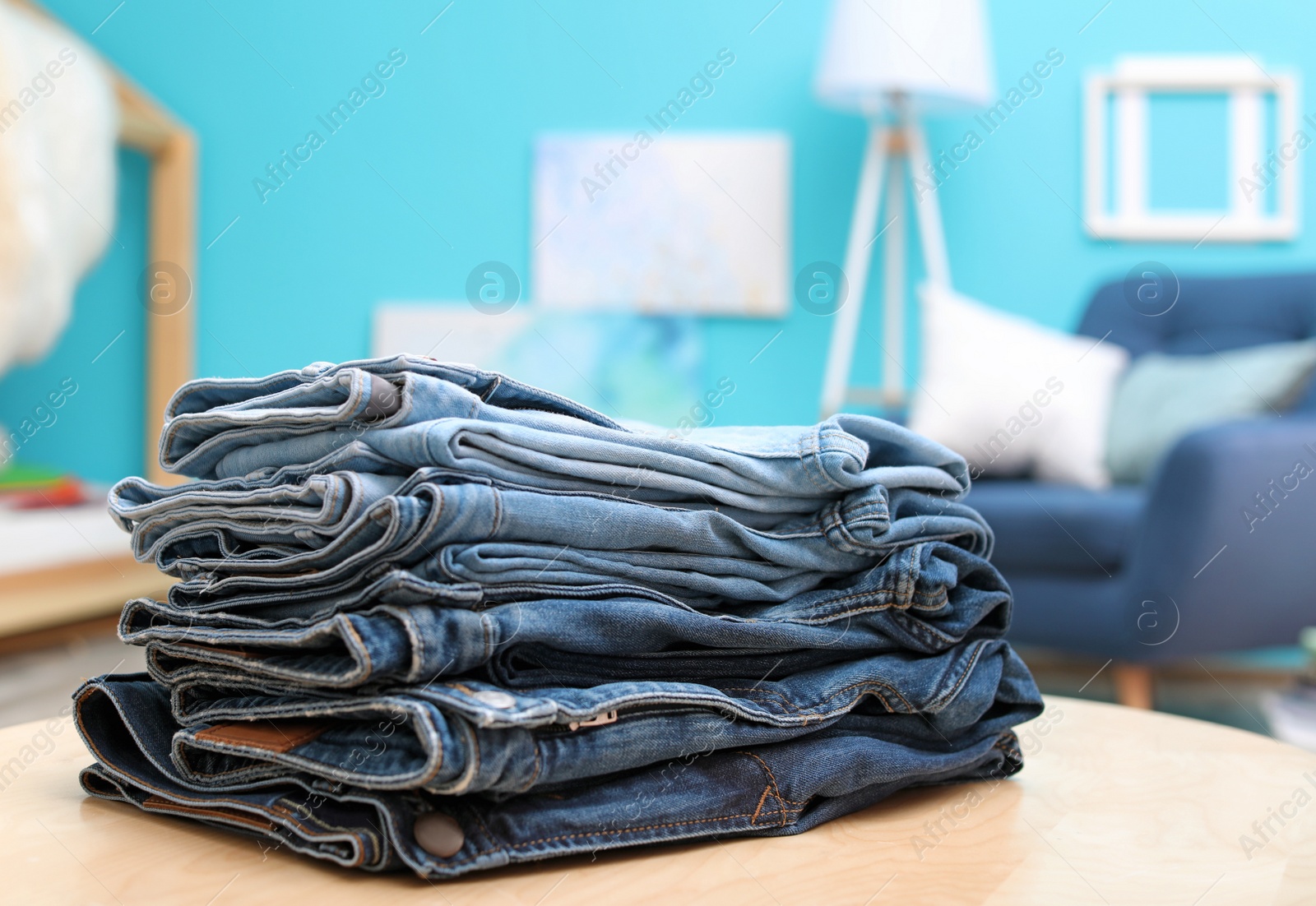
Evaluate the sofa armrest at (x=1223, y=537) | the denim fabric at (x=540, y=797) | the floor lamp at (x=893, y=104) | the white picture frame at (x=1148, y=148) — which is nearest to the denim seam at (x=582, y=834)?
the denim fabric at (x=540, y=797)

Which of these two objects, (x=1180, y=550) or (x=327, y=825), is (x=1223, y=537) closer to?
(x=1180, y=550)

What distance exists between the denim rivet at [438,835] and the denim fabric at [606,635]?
2.4 inches

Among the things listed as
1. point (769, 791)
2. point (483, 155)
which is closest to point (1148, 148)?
point (483, 155)

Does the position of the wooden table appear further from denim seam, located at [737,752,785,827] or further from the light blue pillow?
the light blue pillow

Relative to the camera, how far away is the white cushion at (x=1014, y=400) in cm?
214

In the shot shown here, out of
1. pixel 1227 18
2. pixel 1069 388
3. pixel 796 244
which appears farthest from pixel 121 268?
pixel 1227 18

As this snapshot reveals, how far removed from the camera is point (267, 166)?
130 inches

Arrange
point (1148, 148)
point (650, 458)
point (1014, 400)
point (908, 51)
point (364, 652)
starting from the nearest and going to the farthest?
point (364, 652) < point (650, 458) < point (1014, 400) < point (908, 51) < point (1148, 148)

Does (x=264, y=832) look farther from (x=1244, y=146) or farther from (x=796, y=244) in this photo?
(x=1244, y=146)

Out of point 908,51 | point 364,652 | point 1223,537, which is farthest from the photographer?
point 908,51

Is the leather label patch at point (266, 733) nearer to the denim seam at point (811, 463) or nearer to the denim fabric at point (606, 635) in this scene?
the denim fabric at point (606, 635)

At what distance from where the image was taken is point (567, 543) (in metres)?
0.56

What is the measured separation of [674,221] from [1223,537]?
69.4 inches

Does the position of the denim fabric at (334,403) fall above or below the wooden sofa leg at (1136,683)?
above
